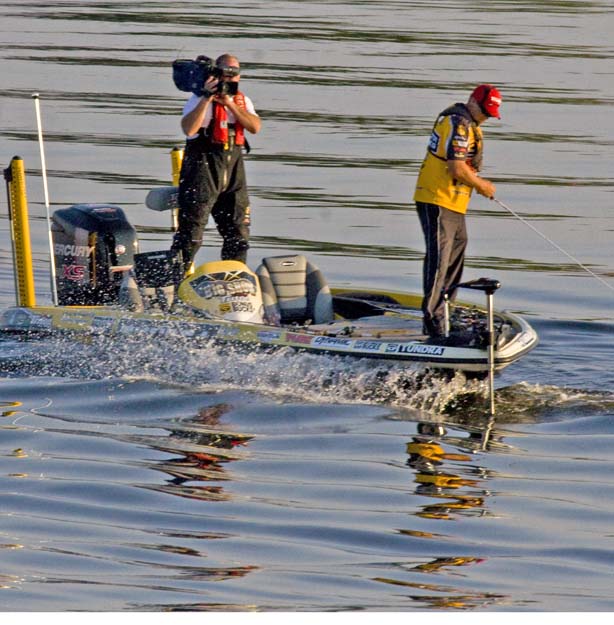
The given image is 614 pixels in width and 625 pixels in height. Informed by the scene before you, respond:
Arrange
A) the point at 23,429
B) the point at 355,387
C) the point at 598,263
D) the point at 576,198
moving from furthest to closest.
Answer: the point at 576,198, the point at 598,263, the point at 355,387, the point at 23,429

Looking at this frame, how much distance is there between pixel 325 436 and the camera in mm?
8812

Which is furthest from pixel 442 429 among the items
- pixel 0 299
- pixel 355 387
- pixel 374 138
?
pixel 374 138

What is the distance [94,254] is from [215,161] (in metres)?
1.14

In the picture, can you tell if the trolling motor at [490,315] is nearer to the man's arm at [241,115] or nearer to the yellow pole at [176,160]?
the man's arm at [241,115]

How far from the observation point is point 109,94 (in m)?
24.4

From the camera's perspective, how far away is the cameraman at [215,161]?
10.7 m

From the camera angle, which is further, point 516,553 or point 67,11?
point 67,11

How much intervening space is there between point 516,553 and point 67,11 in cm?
3266

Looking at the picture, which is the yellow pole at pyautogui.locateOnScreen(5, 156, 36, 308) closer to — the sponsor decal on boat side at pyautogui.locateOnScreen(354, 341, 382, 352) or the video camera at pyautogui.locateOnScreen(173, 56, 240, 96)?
the video camera at pyautogui.locateOnScreen(173, 56, 240, 96)

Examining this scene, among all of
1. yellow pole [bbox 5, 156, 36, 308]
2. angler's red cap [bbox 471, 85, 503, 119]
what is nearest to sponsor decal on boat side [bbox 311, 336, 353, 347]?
angler's red cap [bbox 471, 85, 503, 119]

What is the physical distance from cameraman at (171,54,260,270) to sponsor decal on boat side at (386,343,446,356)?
1.99 metres

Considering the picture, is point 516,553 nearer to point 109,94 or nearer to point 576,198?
point 576,198

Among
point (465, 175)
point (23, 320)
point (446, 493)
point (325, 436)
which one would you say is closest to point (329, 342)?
point (325, 436)

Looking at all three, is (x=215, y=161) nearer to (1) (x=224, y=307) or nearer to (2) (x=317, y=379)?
(1) (x=224, y=307)
